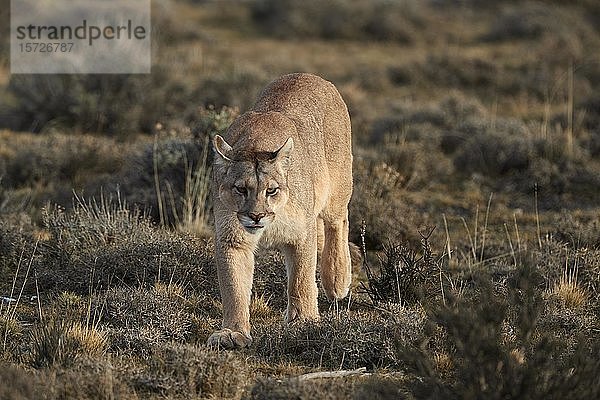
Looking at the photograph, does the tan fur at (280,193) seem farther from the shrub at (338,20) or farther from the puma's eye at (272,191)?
the shrub at (338,20)

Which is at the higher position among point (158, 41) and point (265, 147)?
point (265, 147)

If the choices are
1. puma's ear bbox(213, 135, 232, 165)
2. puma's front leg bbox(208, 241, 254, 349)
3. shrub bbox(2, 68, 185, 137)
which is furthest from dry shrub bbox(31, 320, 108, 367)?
shrub bbox(2, 68, 185, 137)

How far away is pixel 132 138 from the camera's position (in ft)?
44.5

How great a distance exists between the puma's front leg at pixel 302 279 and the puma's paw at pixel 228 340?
0.55 m

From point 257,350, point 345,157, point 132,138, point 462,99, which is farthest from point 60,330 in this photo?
point 462,99

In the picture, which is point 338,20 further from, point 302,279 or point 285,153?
point 285,153

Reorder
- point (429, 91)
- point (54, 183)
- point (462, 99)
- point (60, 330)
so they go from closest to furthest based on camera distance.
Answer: point (60, 330), point (54, 183), point (462, 99), point (429, 91)

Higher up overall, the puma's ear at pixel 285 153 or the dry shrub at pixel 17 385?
the puma's ear at pixel 285 153

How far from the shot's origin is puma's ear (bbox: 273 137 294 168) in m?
6.34

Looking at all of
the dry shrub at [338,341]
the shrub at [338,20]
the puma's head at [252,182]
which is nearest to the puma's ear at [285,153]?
the puma's head at [252,182]

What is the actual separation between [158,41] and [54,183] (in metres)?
8.63

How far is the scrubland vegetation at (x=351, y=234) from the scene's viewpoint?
537 centimetres

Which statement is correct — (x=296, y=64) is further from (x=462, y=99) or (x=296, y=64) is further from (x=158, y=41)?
(x=462, y=99)

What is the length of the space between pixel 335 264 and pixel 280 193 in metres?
1.66
